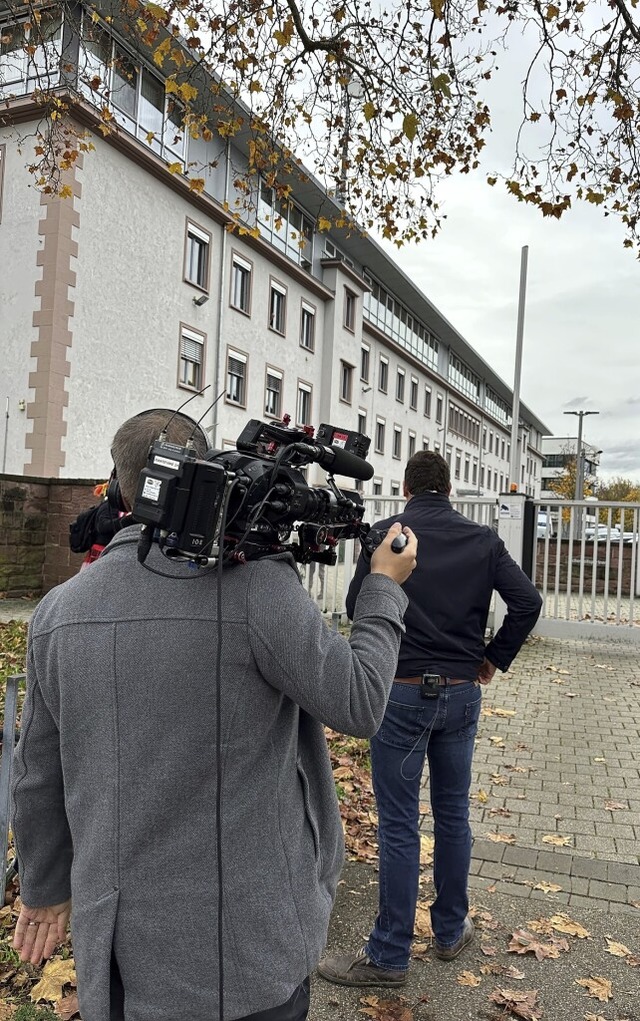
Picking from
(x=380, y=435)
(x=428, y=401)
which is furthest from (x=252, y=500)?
(x=428, y=401)

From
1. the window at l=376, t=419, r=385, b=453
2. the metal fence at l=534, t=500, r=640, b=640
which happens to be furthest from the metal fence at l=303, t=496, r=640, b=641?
the window at l=376, t=419, r=385, b=453

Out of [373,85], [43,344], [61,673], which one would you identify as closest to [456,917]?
[61,673]

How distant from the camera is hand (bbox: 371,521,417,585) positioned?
1894 millimetres

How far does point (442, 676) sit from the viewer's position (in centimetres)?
331

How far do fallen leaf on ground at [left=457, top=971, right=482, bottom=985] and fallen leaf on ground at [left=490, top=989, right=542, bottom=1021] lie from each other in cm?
10

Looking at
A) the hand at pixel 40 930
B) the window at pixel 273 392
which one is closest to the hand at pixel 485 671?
the hand at pixel 40 930

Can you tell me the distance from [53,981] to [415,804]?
1.68 m

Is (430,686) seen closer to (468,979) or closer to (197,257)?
(468,979)

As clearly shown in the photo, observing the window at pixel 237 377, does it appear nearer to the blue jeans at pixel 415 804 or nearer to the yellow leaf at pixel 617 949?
the blue jeans at pixel 415 804

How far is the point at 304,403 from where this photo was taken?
32469 millimetres

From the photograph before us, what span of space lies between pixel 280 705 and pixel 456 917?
2302 millimetres

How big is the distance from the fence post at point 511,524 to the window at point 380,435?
2962cm

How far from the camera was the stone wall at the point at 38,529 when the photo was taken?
12.7m

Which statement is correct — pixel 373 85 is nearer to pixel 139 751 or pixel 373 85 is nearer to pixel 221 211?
pixel 139 751
